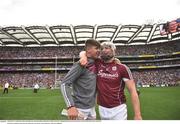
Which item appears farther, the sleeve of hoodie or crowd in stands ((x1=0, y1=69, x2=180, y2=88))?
crowd in stands ((x1=0, y1=69, x2=180, y2=88))

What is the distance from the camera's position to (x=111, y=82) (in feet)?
13.2

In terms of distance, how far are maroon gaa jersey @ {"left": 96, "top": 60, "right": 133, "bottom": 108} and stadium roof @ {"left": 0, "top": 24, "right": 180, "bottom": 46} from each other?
47.9 meters

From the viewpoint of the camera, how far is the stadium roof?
5284cm

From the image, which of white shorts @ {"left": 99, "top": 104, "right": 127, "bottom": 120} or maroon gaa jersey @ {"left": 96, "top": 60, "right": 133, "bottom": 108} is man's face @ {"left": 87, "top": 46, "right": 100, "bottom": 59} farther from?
white shorts @ {"left": 99, "top": 104, "right": 127, "bottom": 120}

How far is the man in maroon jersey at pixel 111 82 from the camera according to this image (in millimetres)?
3979

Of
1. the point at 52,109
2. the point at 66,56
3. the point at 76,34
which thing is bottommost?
the point at 52,109

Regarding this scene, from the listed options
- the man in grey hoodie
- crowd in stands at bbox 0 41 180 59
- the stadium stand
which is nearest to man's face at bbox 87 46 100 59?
the man in grey hoodie

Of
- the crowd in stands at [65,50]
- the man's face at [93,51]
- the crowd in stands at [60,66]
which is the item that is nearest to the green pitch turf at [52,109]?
the man's face at [93,51]

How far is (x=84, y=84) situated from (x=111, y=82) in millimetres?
326

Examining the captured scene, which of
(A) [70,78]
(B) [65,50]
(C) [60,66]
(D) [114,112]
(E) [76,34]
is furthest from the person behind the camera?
(C) [60,66]

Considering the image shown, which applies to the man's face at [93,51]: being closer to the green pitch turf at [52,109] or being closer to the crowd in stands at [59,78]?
the green pitch turf at [52,109]

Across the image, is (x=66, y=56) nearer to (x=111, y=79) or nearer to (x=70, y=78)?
(x=111, y=79)

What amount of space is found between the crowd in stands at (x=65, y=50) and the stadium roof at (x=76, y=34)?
3.45m

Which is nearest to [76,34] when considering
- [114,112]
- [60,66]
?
[60,66]
